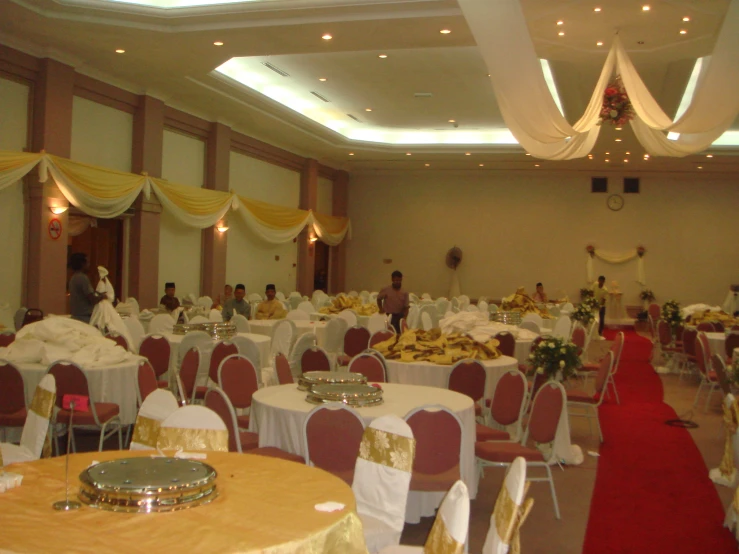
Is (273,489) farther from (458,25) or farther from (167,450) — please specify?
(458,25)

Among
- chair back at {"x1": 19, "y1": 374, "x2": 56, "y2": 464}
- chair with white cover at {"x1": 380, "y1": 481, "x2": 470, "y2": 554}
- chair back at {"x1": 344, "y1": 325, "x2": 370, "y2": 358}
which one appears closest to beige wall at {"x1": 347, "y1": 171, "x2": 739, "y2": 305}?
chair back at {"x1": 344, "y1": 325, "x2": 370, "y2": 358}

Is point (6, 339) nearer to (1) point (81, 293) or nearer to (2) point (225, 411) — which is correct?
(1) point (81, 293)

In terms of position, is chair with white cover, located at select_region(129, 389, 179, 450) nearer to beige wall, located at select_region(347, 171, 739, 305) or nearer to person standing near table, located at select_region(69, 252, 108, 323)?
person standing near table, located at select_region(69, 252, 108, 323)

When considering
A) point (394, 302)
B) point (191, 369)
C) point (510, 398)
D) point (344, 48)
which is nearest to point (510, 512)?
point (510, 398)

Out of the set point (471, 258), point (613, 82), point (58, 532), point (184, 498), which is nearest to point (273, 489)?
point (184, 498)

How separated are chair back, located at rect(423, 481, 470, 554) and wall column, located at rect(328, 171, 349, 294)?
1909 cm

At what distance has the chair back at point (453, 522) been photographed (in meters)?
2.57

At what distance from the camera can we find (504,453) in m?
5.06

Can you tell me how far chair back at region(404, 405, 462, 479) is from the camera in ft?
14.8

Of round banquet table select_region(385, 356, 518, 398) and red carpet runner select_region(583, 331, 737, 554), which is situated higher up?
round banquet table select_region(385, 356, 518, 398)

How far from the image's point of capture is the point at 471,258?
2194 cm

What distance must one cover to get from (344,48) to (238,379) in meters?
5.35

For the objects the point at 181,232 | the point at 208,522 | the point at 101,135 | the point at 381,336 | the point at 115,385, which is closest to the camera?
the point at 208,522

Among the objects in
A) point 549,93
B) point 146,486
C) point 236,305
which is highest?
point 549,93
